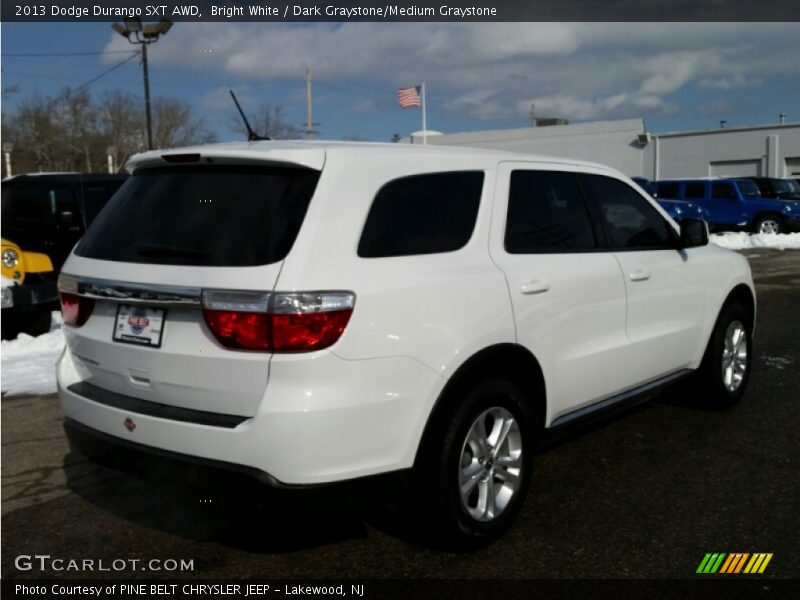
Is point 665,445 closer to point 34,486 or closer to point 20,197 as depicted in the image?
point 34,486

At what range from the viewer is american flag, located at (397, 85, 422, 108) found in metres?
20.5

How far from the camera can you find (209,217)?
3.10 m

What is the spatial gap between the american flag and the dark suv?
1061 centimetres

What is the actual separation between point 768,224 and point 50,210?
1843 centimetres

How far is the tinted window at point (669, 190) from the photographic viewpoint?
22906 mm

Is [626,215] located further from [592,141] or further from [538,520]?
[592,141]

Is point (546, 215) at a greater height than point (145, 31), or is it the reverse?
point (145, 31)

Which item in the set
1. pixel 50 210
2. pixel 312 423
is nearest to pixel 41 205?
pixel 50 210

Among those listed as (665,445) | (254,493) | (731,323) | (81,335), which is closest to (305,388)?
(254,493)

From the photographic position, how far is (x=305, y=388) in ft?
9.14

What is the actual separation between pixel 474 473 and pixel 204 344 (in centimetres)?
129

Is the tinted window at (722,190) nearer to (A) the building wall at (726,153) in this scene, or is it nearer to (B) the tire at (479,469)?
(A) the building wall at (726,153)

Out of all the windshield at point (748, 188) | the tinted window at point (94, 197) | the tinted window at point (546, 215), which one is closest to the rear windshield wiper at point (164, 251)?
the tinted window at point (546, 215)

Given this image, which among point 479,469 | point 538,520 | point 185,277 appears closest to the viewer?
point 185,277
